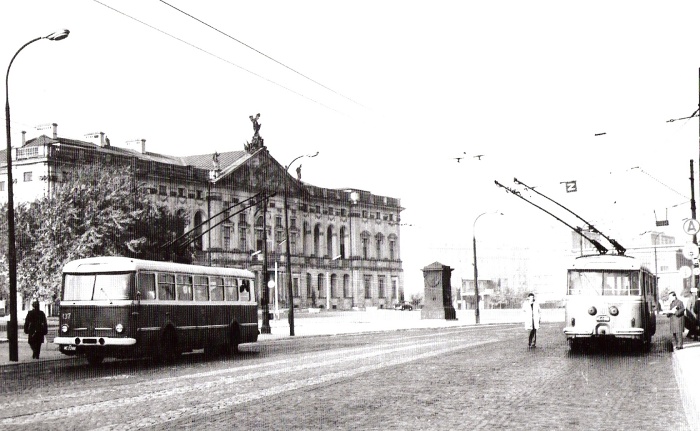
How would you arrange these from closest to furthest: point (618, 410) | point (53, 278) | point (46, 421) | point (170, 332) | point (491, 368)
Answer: point (46, 421) → point (618, 410) → point (491, 368) → point (170, 332) → point (53, 278)

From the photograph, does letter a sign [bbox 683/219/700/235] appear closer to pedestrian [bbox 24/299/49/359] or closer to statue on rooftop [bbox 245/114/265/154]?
pedestrian [bbox 24/299/49/359]

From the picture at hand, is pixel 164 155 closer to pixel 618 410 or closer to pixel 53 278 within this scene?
pixel 53 278

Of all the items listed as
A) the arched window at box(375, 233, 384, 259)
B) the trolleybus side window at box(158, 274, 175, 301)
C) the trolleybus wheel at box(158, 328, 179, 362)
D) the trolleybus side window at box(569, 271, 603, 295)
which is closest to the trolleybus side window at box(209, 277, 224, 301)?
the trolleybus side window at box(158, 274, 175, 301)

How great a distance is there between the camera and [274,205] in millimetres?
102500

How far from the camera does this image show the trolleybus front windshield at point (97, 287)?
20.0 m

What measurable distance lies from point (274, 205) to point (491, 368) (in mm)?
85703

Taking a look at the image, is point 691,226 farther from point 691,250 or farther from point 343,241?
point 343,241

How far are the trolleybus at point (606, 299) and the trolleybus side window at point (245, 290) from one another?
9.01 metres

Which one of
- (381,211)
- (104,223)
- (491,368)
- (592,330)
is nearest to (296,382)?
(491,368)

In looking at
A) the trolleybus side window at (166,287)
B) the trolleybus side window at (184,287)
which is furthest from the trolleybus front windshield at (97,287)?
the trolleybus side window at (184,287)

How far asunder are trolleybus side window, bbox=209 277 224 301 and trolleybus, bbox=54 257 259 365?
73 centimetres

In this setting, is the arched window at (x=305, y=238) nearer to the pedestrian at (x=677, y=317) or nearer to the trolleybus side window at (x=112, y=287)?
the pedestrian at (x=677, y=317)

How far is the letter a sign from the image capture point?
76.6ft

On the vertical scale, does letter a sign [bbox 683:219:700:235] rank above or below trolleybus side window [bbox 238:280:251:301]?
above
